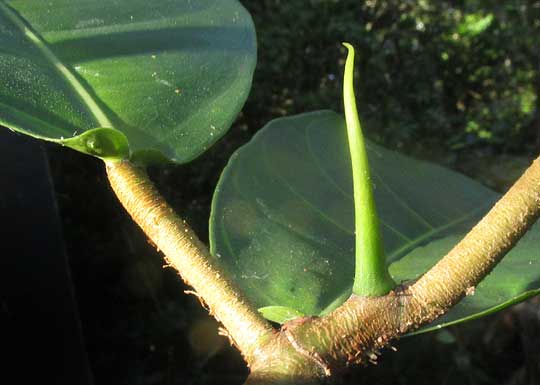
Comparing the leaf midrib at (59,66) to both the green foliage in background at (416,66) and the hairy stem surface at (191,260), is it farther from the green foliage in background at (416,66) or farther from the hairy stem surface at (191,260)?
the green foliage in background at (416,66)

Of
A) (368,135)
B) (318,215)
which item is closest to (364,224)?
(318,215)

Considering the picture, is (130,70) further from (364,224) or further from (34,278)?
(34,278)

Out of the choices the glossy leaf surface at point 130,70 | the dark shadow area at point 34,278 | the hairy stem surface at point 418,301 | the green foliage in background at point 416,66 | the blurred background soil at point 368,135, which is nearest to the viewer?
the hairy stem surface at point 418,301

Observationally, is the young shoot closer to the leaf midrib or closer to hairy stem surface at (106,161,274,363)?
hairy stem surface at (106,161,274,363)

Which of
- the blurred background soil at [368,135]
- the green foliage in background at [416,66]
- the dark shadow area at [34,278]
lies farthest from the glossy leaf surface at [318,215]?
the green foliage in background at [416,66]

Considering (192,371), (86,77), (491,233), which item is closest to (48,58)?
(86,77)

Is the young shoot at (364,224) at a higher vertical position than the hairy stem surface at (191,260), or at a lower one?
higher
